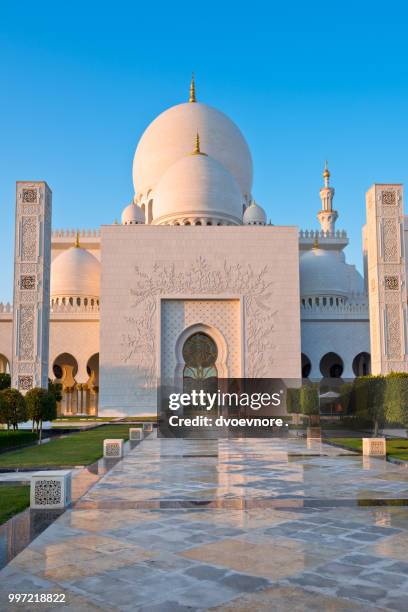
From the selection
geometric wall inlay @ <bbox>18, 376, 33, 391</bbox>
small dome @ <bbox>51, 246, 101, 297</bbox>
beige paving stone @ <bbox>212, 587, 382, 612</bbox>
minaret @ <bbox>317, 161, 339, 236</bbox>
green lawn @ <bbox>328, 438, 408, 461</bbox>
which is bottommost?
green lawn @ <bbox>328, 438, 408, 461</bbox>

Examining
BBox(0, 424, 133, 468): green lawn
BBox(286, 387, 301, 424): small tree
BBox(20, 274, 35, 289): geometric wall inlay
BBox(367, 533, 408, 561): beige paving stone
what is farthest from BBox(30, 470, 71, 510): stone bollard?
BBox(286, 387, 301, 424): small tree

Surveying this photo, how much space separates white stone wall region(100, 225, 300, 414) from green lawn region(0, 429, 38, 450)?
893 cm

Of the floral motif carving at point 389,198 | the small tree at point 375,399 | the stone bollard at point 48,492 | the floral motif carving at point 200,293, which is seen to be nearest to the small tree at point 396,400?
the small tree at point 375,399

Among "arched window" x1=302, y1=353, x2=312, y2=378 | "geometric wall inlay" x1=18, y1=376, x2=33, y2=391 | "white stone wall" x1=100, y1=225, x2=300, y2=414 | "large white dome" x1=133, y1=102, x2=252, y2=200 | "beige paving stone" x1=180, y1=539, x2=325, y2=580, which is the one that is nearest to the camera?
"beige paving stone" x1=180, y1=539, x2=325, y2=580

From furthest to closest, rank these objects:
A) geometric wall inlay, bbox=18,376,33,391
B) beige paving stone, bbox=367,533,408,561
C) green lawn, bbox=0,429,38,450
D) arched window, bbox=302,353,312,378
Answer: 1. arched window, bbox=302,353,312,378
2. geometric wall inlay, bbox=18,376,33,391
3. green lawn, bbox=0,429,38,450
4. beige paving stone, bbox=367,533,408,561

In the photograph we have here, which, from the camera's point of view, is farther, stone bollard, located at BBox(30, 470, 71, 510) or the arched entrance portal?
the arched entrance portal

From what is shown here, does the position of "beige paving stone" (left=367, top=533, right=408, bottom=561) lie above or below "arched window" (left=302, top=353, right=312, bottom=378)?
below

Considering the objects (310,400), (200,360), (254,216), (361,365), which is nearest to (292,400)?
(310,400)

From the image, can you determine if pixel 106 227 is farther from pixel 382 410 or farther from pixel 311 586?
pixel 311 586

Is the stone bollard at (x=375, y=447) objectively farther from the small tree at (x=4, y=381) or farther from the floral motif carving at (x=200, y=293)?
the small tree at (x=4, y=381)

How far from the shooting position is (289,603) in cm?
250

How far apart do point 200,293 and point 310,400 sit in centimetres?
613

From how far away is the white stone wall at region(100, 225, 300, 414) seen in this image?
19.8 m

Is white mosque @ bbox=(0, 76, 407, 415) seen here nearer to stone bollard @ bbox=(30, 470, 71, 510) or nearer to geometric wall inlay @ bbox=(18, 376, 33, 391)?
geometric wall inlay @ bbox=(18, 376, 33, 391)
